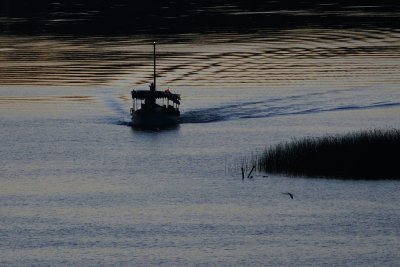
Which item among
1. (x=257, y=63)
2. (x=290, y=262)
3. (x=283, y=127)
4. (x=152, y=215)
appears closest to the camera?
(x=290, y=262)

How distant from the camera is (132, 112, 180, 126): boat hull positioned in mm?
85500

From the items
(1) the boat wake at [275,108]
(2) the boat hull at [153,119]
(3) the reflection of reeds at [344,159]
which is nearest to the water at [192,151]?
(1) the boat wake at [275,108]

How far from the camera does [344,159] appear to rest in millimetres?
63812

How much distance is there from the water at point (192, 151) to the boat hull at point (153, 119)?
1.24m

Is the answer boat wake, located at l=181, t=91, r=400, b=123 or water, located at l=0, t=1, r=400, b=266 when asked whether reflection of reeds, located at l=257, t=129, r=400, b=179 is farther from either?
boat wake, located at l=181, t=91, r=400, b=123

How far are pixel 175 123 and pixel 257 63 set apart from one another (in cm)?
2674

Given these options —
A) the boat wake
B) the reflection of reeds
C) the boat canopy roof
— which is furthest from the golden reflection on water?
the reflection of reeds

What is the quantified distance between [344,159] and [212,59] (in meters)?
49.3

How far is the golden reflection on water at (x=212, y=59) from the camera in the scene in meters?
102

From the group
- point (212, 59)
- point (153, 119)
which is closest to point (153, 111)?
point (153, 119)

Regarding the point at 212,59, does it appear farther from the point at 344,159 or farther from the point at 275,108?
the point at 344,159

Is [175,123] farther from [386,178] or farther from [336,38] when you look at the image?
[336,38]

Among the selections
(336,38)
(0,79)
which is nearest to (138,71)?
(0,79)

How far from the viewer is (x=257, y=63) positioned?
111688 millimetres
